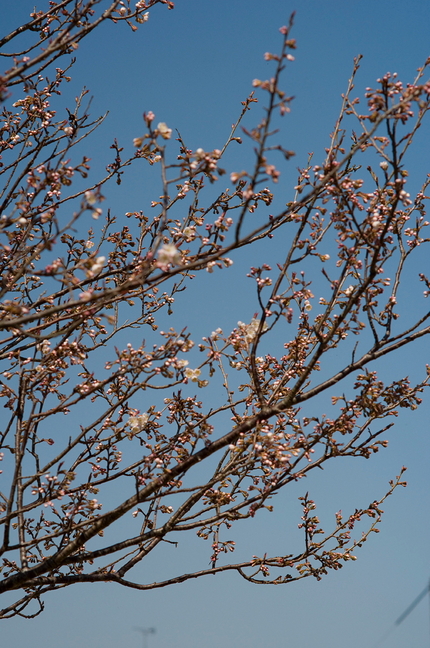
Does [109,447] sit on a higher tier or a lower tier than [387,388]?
higher

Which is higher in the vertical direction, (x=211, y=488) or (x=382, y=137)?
(x=382, y=137)

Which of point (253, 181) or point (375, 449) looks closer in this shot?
point (253, 181)

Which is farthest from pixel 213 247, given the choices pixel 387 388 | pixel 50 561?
pixel 50 561

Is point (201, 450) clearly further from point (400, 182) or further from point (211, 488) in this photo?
point (400, 182)

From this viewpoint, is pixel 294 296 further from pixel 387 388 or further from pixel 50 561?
pixel 50 561

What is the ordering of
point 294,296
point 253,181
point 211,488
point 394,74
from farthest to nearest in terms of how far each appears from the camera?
1. point 211,488
2. point 294,296
3. point 394,74
4. point 253,181

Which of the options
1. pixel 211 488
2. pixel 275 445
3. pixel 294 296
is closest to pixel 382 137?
pixel 294 296

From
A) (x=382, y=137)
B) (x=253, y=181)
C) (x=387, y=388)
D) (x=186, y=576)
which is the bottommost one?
(x=186, y=576)

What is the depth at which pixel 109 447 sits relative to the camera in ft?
15.9

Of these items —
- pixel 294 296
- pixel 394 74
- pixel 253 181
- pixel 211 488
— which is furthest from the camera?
pixel 211 488

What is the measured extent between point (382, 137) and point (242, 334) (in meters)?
1.72

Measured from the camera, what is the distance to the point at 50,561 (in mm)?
4484

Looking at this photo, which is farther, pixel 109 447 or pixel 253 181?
pixel 109 447

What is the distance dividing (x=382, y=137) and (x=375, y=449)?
227cm
